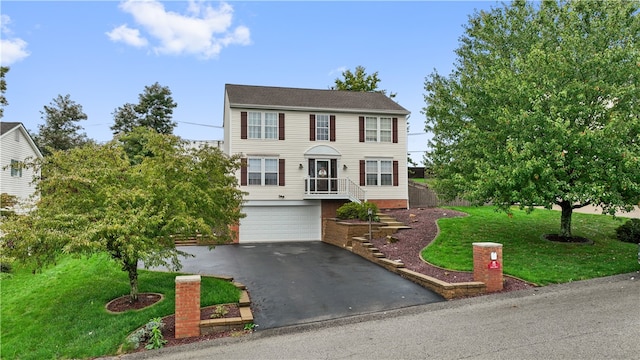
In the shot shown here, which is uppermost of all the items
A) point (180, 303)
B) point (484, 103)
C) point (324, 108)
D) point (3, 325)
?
point (324, 108)

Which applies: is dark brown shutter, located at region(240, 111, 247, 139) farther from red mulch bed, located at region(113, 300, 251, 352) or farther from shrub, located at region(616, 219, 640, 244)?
shrub, located at region(616, 219, 640, 244)

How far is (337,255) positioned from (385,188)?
790 centimetres

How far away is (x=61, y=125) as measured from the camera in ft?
127

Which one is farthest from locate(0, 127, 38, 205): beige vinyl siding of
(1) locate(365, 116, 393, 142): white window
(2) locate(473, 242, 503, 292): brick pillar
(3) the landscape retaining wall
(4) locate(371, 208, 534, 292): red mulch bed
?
(2) locate(473, 242, 503, 292): brick pillar

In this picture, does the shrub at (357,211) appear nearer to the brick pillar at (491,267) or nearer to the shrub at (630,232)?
the brick pillar at (491,267)

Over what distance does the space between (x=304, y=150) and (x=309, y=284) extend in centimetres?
1156

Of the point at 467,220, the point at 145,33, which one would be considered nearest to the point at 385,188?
the point at 467,220

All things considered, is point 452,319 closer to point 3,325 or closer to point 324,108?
point 3,325

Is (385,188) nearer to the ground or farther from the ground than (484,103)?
nearer to the ground

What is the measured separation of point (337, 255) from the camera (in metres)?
14.7

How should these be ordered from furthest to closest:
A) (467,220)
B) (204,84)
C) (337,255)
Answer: (204,84), (467,220), (337,255)

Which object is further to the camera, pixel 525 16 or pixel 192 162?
pixel 525 16

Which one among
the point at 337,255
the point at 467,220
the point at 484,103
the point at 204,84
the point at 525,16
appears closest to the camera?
the point at 484,103

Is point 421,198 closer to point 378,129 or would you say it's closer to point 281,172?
point 378,129
